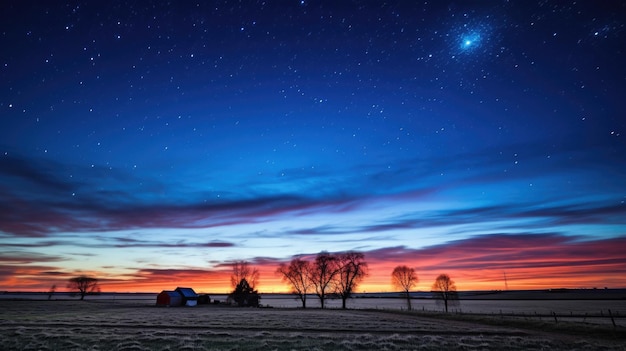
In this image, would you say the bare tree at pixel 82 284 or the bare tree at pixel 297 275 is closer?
the bare tree at pixel 297 275

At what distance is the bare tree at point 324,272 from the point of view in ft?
354

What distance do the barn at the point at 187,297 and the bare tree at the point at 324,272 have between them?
35049 mm

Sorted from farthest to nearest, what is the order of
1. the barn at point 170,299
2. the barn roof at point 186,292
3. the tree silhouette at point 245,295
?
1. the tree silhouette at point 245,295
2. the barn roof at point 186,292
3. the barn at point 170,299

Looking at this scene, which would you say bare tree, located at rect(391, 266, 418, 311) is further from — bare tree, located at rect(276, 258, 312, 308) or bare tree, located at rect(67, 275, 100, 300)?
bare tree, located at rect(67, 275, 100, 300)

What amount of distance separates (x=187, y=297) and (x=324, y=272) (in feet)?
131

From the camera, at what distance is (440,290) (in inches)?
4688

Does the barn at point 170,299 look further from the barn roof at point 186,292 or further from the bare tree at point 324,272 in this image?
the bare tree at point 324,272

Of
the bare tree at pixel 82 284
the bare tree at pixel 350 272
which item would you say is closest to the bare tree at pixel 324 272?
the bare tree at pixel 350 272

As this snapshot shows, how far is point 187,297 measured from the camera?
346 feet

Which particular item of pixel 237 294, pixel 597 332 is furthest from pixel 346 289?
pixel 597 332

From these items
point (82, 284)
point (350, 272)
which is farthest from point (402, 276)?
point (82, 284)

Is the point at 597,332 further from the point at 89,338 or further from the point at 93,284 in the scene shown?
the point at 93,284

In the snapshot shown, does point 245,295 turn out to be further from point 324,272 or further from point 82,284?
point 82,284

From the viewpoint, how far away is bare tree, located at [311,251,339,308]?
354ft
